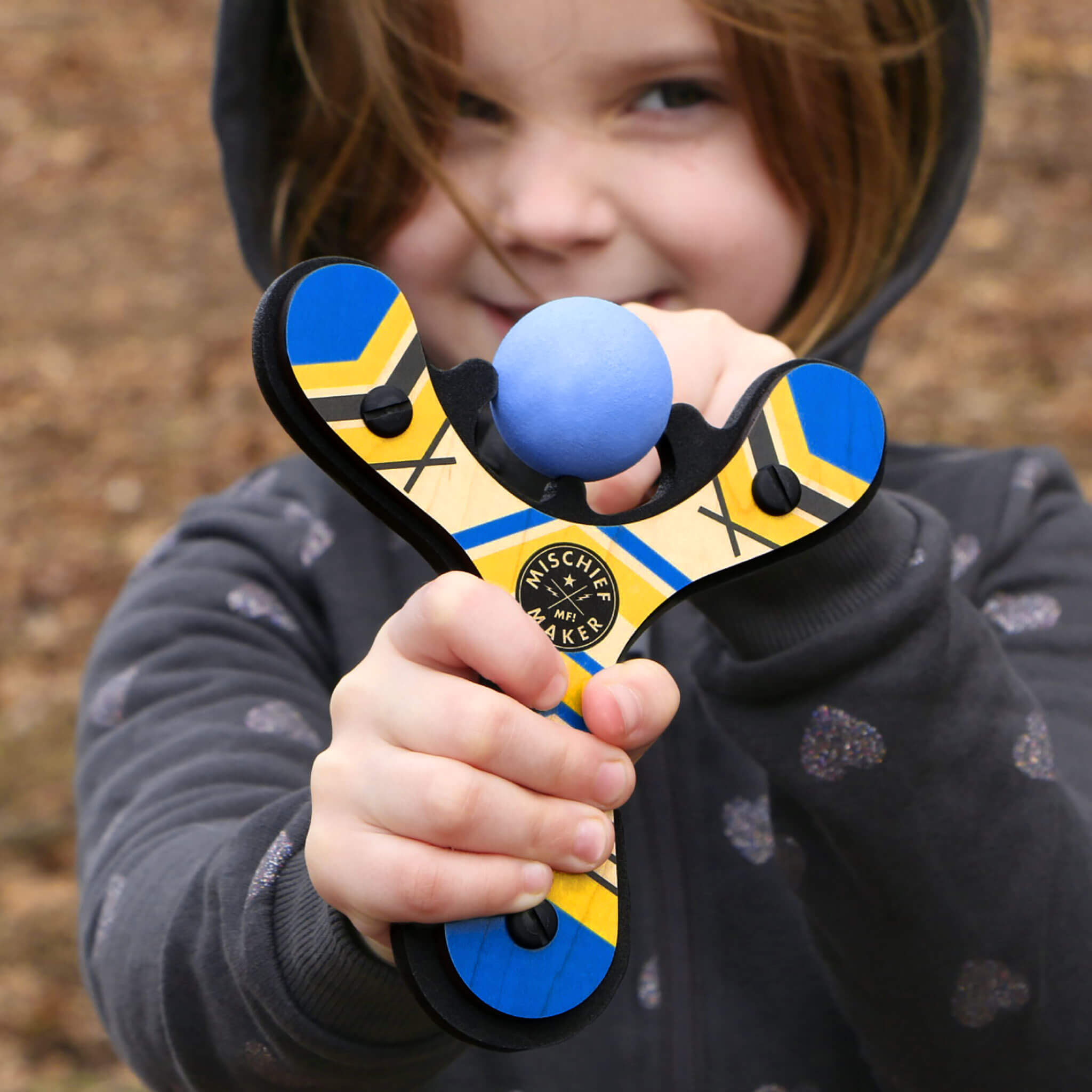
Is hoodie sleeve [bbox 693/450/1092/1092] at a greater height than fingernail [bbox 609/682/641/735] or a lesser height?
lesser

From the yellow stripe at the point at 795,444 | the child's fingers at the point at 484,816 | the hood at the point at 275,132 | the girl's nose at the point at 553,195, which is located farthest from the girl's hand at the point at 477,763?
the hood at the point at 275,132

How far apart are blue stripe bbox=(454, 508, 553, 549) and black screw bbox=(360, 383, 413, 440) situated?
0.04m

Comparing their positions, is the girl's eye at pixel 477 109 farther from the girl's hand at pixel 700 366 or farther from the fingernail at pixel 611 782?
the fingernail at pixel 611 782

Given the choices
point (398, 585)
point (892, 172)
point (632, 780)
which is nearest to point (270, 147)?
point (398, 585)

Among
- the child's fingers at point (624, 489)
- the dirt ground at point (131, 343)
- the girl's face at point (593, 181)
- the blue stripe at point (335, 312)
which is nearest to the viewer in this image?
the blue stripe at point (335, 312)

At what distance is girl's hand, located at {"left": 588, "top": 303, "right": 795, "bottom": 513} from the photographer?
0.58 metres

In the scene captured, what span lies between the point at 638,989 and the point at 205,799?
31 centimetres

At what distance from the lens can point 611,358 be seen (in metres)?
0.46

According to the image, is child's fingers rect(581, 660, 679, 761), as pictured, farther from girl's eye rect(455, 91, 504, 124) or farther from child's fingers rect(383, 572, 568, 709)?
girl's eye rect(455, 91, 504, 124)

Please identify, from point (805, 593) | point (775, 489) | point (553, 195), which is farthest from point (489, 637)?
point (553, 195)

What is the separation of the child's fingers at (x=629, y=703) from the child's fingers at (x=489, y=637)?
15 mm

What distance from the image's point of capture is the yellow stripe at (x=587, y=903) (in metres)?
0.44

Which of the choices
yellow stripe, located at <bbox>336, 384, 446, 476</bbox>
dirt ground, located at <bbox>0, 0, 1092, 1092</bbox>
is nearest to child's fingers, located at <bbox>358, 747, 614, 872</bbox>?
yellow stripe, located at <bbox>336, 384, 446, 476</bbox>

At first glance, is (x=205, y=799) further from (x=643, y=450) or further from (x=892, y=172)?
(x=892, y=172)
